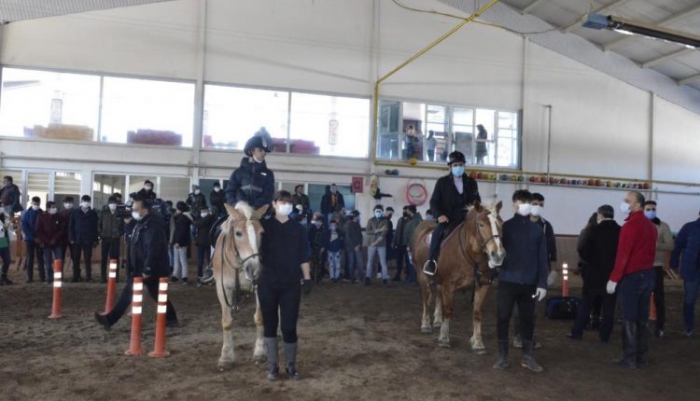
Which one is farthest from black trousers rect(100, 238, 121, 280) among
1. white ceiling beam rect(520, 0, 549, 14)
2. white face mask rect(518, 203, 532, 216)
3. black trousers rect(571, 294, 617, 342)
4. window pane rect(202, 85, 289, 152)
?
white ceiling beam rect(520, 0, 549, 14)

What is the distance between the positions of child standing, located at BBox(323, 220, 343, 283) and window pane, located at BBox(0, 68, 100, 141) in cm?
851

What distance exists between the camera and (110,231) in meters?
12.0

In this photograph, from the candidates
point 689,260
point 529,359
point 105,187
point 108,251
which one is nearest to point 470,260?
point 529,359

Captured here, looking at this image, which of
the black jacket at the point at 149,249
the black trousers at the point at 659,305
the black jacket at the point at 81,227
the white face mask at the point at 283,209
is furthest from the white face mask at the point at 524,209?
the black jacket at the point at 81,227

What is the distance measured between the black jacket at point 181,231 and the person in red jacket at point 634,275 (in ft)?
31.6

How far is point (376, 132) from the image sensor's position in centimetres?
1783

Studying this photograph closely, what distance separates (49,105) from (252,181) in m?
12.9

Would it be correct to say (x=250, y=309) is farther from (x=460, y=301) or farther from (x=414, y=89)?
(x=414, y=89)

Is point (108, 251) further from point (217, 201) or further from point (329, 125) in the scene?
point (329, 125)

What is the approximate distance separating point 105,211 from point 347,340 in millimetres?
7986

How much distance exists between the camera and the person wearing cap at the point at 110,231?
39.1ft

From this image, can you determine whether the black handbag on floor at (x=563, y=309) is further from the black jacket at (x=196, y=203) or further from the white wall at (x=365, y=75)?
the black jacket at (x=196, y=203)

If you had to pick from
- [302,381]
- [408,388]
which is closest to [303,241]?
[302,381]

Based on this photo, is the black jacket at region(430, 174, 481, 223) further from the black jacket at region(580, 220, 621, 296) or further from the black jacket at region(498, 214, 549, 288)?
the black jacket at region(580, 220, 621, 296)
